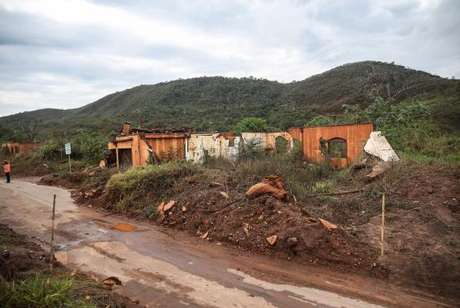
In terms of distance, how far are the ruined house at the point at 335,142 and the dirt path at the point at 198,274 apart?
770 centimetres

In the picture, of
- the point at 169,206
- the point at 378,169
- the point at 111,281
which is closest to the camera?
the point at 111,281

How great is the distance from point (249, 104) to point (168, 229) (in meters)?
39.2

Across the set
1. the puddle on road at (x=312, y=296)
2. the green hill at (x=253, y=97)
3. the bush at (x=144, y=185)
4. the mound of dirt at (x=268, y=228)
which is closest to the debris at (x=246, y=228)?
the mound of dirt at (x=268, y=228)

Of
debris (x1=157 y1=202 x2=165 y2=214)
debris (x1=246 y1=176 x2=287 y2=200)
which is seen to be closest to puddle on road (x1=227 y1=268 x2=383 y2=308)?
debris (x1=246 y1=176 x2=287 y2=200)

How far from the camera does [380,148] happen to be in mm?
11398

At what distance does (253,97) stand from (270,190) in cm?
4263

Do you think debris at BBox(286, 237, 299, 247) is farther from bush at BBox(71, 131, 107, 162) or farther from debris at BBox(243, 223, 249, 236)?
bush at BBox(71, 131, 107, 162)

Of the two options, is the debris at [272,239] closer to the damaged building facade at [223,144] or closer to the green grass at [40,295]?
the green grass at [40,295]

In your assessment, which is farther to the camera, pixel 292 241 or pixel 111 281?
pixel 292 241

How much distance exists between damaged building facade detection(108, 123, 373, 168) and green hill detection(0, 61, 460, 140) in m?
15.9

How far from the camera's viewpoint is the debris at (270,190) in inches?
326

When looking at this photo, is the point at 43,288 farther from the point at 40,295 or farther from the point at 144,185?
the point at 144,185

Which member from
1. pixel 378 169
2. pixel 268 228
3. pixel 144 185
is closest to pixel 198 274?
pixel 268 228

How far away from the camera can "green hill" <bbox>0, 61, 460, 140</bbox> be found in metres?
34.1
